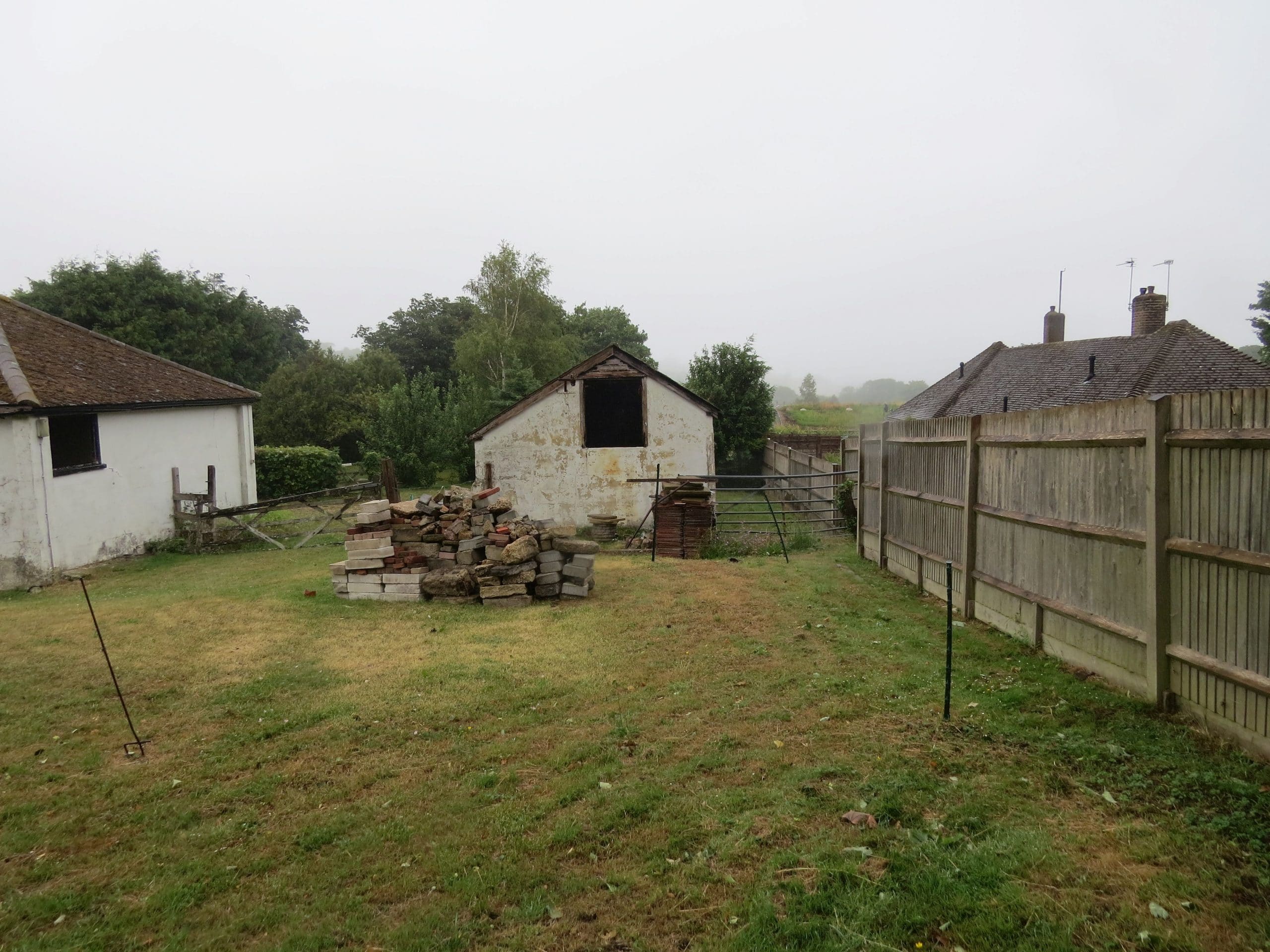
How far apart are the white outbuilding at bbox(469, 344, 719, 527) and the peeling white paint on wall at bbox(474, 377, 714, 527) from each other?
2cm

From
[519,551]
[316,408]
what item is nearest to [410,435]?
[316,408]

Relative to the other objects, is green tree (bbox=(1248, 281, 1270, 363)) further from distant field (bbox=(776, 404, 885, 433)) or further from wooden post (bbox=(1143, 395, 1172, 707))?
wooden post (bbox=(1143, 395, 1172, 707))

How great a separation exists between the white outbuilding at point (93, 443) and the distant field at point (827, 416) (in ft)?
103

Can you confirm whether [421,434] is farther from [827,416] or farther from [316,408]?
[827,416]

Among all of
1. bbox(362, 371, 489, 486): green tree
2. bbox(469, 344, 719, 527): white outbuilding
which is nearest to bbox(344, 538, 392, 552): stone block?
bbox(469, 344, 719, 527): white outbuilding

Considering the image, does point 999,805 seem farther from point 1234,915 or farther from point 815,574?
point 815,574

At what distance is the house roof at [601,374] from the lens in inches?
751

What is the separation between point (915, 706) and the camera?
5602 millimetres

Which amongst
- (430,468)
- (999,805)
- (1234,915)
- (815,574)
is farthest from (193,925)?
(430,468)

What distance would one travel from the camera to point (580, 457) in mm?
19422

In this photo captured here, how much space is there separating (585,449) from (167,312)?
101ft

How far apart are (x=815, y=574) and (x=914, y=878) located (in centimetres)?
886

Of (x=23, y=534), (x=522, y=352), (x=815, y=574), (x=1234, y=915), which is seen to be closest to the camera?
(x=1234, y=915)

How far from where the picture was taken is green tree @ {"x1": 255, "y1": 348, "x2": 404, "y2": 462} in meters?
39.7
